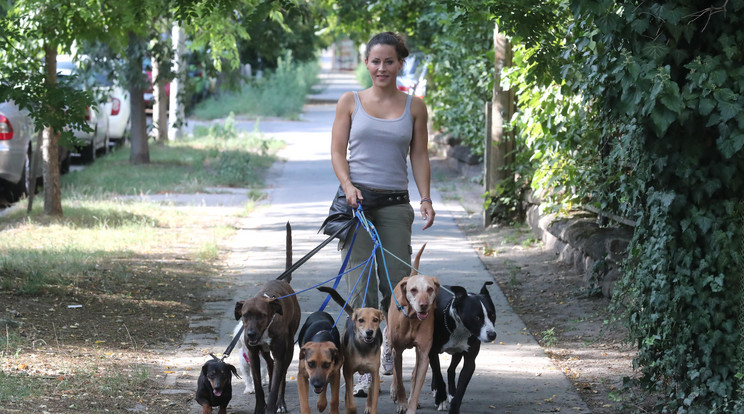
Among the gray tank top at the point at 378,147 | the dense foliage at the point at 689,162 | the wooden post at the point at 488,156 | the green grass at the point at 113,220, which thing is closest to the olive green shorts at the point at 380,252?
the gray tank top at the point at 378,147

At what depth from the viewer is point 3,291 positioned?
25.6 feet

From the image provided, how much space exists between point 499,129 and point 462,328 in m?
6.96

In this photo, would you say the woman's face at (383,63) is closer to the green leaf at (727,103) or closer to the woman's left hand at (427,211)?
the woman's left hand at (427,211)

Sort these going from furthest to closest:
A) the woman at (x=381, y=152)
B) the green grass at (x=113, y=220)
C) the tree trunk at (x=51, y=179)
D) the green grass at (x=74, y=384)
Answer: the tree trunk at (x=51, y=179) < the green grass at (x=113, y=220) < the woman at (x=381, y=152) < the green grass at (x=74, y=384)

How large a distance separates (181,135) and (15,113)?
11.8 m

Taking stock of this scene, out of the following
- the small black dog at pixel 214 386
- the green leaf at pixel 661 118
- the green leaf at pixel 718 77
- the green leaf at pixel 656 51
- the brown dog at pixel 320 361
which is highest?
the green leaf at pixel 656 51

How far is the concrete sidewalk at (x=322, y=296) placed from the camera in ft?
18.3

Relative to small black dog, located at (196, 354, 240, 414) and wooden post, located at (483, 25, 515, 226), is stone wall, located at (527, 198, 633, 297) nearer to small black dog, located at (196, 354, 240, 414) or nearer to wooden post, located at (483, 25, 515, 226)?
wooden post, located at (483, 25, 515, 226)

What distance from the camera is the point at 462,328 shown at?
5098 mm

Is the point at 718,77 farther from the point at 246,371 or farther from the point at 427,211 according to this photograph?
the point at 246,371

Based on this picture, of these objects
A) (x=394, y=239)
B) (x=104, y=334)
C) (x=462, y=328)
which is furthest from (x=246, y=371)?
(x=104, y=334)

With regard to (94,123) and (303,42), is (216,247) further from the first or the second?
(303,42)

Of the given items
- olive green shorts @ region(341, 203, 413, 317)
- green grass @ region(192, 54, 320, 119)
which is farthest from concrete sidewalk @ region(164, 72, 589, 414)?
green grass @ region(192, 54, 320, 119)

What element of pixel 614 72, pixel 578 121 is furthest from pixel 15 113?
pixel 614 72
